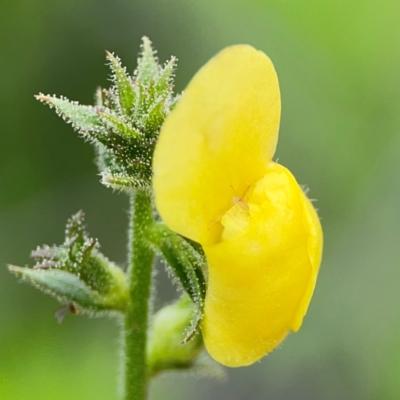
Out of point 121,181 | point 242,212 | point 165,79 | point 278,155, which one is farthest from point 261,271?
point 278,155

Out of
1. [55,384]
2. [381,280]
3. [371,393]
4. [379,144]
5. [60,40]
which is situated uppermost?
[379,144]

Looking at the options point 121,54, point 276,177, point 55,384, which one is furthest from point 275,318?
point 121,54

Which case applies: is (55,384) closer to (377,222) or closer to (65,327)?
(65,327)

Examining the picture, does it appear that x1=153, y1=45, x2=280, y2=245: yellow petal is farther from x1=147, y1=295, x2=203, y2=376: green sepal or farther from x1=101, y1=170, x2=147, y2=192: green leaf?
x1=147, y1=295, x2=203, y2=376: green sepal

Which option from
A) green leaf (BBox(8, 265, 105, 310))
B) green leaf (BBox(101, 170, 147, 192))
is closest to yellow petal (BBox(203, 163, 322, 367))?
green leaf (BBox(101, 170, 147, 192))

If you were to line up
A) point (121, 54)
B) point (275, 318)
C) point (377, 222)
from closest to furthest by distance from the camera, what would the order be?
point (275, 318)
point (377, 222)
point (121, 54)
